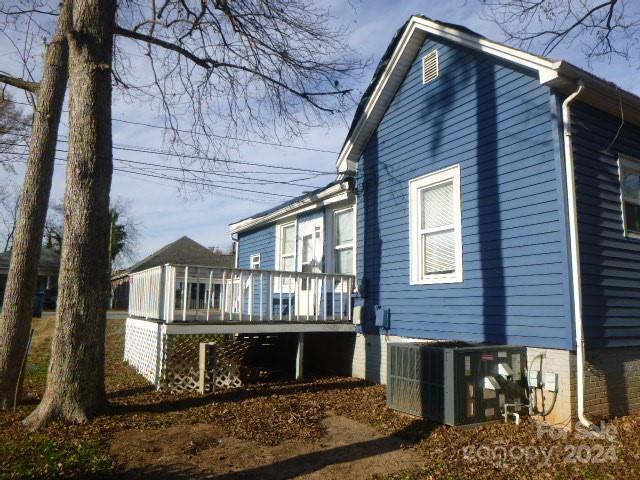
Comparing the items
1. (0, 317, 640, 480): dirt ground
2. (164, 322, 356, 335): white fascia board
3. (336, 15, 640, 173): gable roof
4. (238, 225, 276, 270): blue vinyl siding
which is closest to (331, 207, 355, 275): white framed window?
(336, 15, 640, 173): gable roof


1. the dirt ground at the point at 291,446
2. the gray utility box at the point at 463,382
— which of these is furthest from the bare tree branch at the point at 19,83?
the gray utility box at the point at 463,382

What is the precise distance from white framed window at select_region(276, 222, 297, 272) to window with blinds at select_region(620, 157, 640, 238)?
7686 millimetres

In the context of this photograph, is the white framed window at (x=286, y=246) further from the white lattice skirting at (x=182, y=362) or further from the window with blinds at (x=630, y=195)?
the window with blinds at (x=630, y=195)

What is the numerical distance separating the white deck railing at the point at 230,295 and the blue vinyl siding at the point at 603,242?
4858 mm

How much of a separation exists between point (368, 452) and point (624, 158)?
582 cm

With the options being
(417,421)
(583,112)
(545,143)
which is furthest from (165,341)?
(583,112)

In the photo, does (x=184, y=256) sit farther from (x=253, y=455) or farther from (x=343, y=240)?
(x=253, y=455)

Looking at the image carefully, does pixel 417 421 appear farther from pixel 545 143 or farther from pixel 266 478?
pixel 545 143

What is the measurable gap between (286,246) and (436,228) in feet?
19.8

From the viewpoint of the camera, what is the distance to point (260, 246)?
15359 millimetres

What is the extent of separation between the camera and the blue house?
6.58 metres

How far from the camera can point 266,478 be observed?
15.5 feet

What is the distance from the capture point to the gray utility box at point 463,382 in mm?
6285

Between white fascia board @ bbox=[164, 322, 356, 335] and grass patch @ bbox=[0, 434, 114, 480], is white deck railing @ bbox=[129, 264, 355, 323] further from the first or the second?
grass patch @ bbox=[0, 434, 114, 480]
